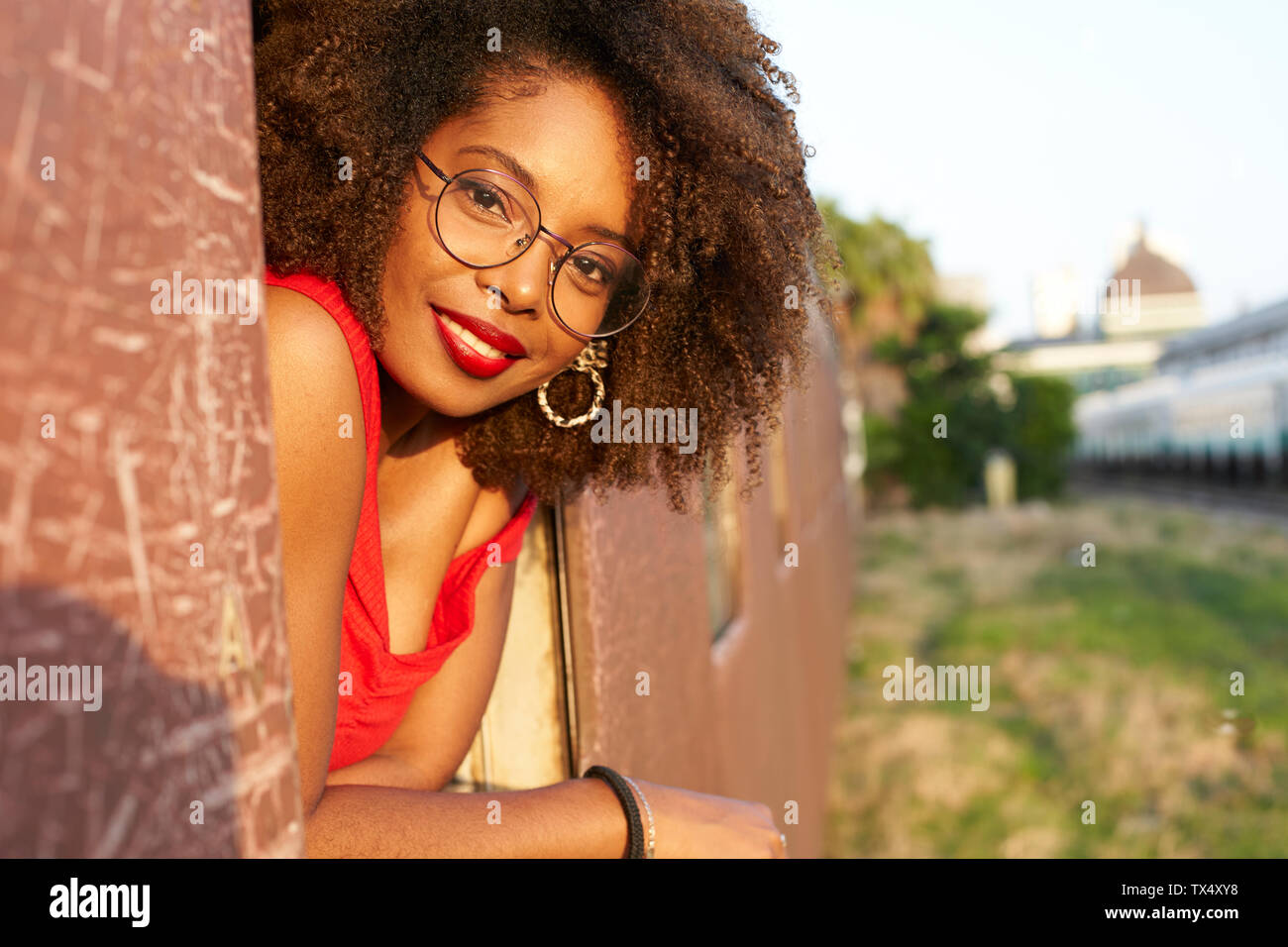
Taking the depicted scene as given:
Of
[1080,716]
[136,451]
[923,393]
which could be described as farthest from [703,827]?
[923,393]

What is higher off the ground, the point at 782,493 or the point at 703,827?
the point at 782,493

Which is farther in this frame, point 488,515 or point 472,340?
point 488,515

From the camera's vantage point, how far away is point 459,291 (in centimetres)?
149

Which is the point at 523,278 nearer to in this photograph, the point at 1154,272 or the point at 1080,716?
the point at 1080,716

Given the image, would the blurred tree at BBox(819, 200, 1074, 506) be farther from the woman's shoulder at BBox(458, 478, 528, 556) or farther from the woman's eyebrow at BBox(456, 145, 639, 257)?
the woman's eyebrow at BBox(456, 145, 639, 257)

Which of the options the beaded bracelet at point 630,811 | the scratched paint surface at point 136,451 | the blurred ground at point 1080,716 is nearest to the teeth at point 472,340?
the beaded bracelet at point 630,811

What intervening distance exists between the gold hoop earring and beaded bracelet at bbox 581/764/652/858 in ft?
2.28

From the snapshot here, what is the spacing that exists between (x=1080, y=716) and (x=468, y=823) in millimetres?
10098

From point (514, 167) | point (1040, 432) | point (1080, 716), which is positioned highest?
point (1040, 432)

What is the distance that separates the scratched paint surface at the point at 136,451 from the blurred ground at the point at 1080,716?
7230mm
